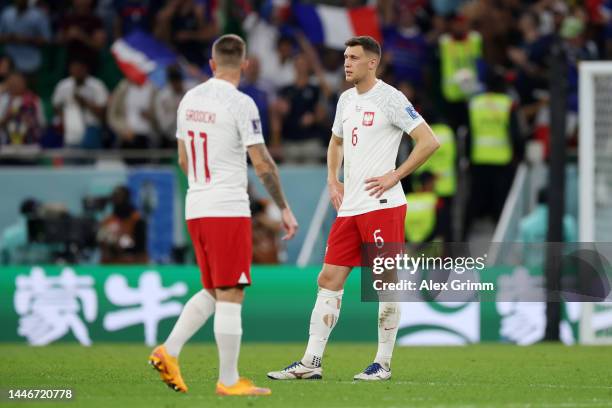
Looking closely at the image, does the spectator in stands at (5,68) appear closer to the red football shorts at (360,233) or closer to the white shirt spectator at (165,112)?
the white shirt spectator at (165,112)

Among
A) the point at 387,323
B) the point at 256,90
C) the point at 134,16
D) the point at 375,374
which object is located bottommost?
the point at 375,374

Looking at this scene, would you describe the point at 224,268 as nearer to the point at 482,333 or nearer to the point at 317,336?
the point at 317,336

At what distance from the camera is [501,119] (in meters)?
18.0

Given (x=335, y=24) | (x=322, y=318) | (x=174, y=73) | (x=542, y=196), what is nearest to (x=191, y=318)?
(x=322, y=318)

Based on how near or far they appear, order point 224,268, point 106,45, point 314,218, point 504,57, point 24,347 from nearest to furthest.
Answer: point 224,268, point 24,347, point 314,218, point 504,57, point 106,45

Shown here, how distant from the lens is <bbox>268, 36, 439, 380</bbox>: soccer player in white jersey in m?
10.1

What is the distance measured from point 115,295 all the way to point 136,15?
5.21 metres

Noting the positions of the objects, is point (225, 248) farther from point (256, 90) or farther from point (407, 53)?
point (407, 53)

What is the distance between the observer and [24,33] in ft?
66.1

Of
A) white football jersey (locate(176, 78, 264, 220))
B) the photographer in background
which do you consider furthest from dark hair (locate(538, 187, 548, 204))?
white football jersey (locate(176, 78, 264, 220))

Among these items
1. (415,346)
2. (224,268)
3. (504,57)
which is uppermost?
(504,57)

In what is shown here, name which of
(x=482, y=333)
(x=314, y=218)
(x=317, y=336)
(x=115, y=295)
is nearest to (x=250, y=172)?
(x=314, y=218)

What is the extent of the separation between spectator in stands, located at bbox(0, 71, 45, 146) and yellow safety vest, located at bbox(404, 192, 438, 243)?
5292 mm

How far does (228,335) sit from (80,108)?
10.7 m
